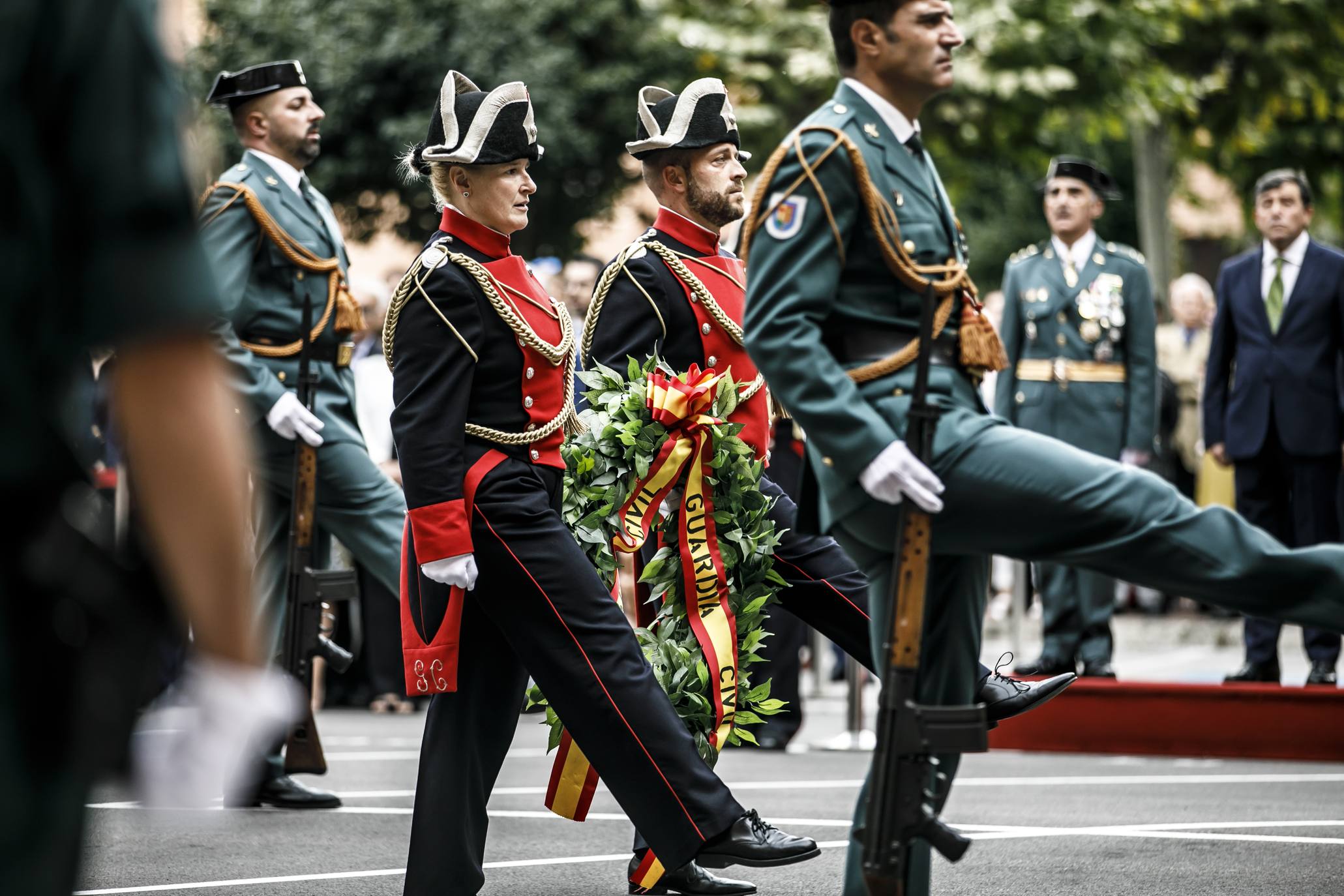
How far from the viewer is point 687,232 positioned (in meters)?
6.34

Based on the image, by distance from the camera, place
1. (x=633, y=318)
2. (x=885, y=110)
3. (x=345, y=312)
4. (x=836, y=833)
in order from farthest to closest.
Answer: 1. (x=345, y=312)
2. (x=836, y=833)
3. (x=633, y=318)
4. (x=885, y=110)

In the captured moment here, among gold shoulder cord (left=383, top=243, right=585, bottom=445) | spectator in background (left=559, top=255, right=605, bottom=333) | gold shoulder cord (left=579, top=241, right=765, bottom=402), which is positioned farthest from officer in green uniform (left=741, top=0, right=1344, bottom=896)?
spectator in background (left=559, top=255, right=605, bottom=333)

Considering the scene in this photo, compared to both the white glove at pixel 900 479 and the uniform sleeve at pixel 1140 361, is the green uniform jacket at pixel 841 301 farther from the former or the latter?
the uniform sleeve at pixel 1140 361

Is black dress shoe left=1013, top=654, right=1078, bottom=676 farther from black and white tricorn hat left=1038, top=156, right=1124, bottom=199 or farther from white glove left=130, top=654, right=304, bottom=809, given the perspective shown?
white glove left=130, top=654, right=304, bottom=809

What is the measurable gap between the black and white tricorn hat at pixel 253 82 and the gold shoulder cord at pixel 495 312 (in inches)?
101

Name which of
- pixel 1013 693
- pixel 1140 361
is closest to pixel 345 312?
pixel 1013 693

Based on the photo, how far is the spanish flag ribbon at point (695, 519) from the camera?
5809 mm

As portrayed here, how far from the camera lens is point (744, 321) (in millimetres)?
4199

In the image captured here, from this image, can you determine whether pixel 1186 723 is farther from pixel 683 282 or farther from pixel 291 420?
pixel 291 420

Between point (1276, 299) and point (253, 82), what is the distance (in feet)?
17.2

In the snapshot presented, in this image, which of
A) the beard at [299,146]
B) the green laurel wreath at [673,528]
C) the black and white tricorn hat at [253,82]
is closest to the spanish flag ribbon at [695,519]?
the green laurel wreath at [673,528]

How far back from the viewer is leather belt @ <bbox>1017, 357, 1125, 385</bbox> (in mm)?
10242

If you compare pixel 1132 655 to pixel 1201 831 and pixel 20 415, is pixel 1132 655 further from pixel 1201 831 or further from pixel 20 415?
pixel 20 415

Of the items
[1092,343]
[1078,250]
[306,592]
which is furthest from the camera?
[1078,250]
